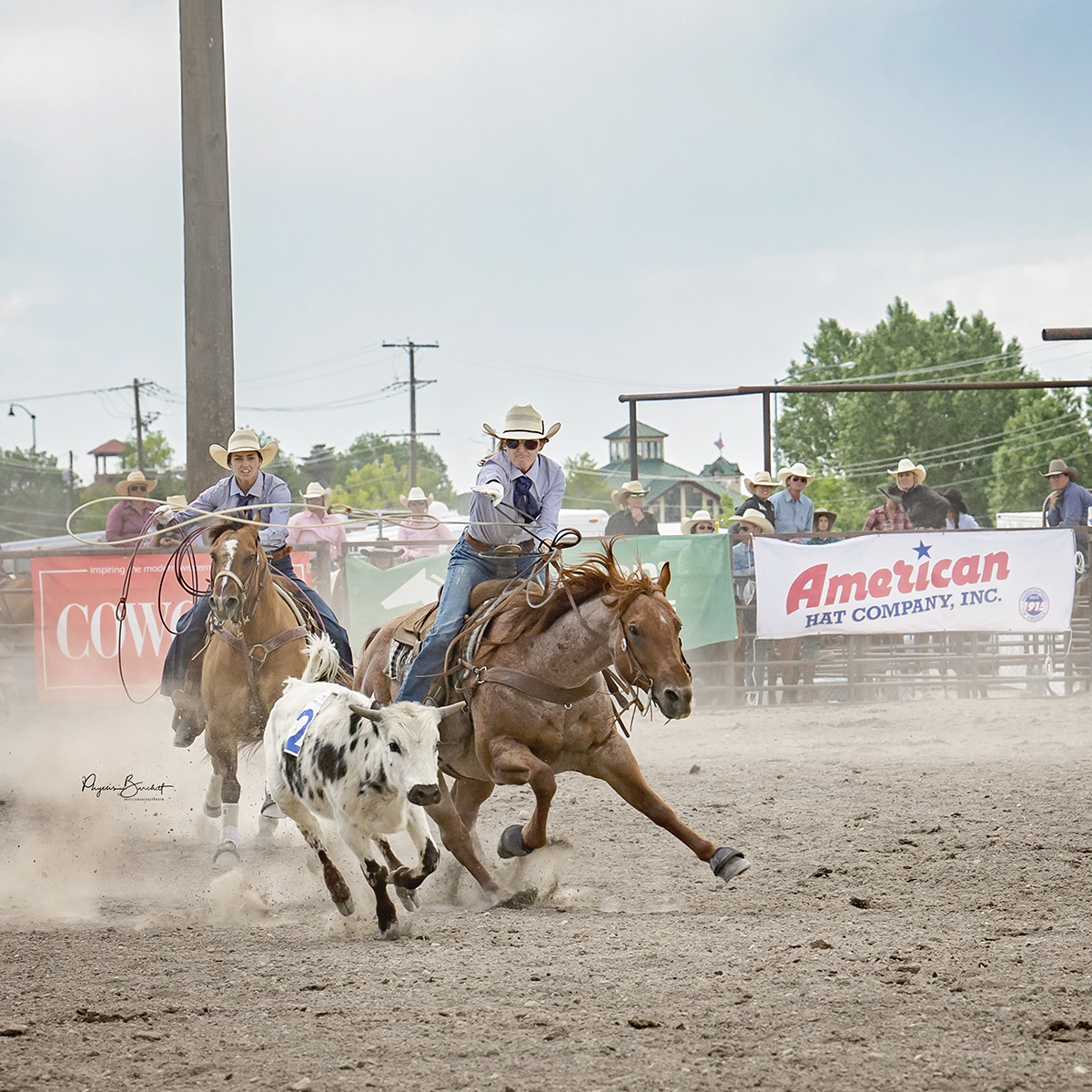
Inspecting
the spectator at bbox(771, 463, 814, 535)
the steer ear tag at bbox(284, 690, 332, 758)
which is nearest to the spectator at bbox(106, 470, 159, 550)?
the spectator at bbox(771, 463, 814, 535)

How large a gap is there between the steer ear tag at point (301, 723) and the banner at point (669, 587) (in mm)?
6298

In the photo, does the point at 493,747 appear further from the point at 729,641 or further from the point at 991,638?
the point at 991,638

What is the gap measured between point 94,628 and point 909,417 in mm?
52051

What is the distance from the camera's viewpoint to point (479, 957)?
14.5 feet

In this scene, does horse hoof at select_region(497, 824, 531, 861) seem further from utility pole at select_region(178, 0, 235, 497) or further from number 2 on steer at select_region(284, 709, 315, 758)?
utility pole at select_region(178, 0, 235, 497)

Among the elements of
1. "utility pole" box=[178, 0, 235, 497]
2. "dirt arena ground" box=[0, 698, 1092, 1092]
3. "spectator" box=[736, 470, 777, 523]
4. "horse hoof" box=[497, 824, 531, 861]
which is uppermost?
"utility pole" box=[178, 0, 235, 497]

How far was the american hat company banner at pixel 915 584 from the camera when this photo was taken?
40.1ft

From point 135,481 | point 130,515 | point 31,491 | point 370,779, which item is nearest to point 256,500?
point 370,779

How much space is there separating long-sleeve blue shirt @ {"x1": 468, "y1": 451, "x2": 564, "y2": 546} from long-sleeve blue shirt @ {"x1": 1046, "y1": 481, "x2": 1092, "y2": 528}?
850 cm

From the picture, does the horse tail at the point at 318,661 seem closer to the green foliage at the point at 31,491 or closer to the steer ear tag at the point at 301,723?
the steer ear tag at the point at 301,723

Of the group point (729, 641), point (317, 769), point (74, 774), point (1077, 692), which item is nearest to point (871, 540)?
point (729, 641)

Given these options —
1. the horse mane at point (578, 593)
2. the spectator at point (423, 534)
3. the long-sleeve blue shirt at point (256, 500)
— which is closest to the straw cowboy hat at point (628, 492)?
the spectator at point (423, 534)

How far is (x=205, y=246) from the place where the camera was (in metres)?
9.18
